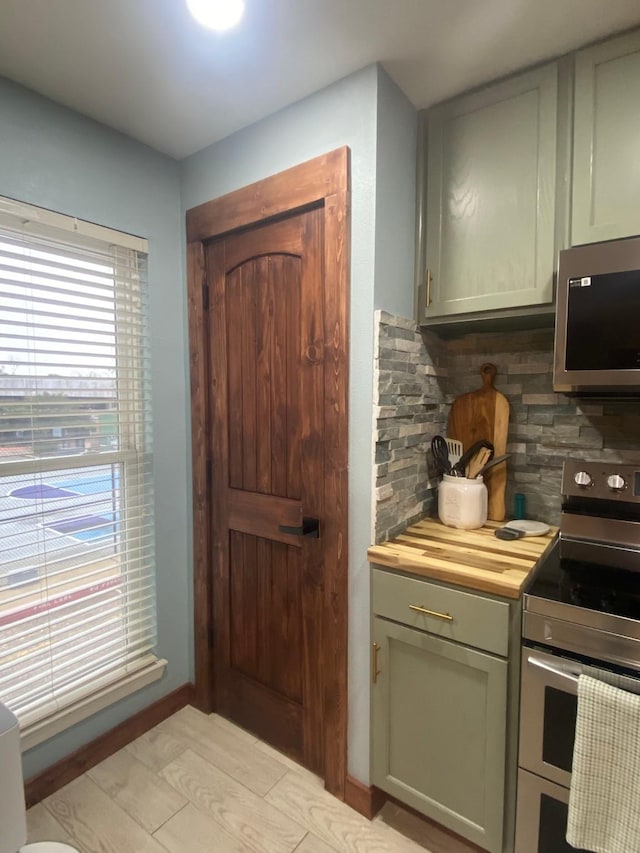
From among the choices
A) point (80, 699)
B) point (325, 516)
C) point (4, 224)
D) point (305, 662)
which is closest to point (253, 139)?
point (4, 224)

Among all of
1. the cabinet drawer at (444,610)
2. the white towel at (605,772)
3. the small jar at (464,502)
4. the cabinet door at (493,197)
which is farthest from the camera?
the small jar at (464,502)

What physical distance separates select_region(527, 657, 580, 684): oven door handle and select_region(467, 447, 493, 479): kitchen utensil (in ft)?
2.36

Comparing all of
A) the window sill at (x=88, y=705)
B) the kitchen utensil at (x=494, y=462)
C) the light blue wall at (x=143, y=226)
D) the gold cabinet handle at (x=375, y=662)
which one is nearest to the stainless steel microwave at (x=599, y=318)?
the kitchen utensil at (x=494, y=462)

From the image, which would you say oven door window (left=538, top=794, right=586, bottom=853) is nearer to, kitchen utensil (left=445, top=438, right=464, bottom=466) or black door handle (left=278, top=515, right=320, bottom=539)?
black door handle (left=278, top=515, right=320, bottom=539)

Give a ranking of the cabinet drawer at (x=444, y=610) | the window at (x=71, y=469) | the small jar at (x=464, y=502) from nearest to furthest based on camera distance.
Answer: the cabinet drawer at (x=444, y=610) → the window at (x=71, y=469) → the small jar at (x=464, y=502)

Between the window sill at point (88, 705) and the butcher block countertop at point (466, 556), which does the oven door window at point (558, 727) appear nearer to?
the butcher block countertop at point (466, 556)

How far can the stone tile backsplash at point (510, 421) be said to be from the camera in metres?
1.51

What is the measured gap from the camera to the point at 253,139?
65.9 inches

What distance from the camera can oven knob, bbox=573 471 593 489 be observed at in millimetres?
1470

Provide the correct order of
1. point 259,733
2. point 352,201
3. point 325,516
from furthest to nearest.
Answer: point 259,733 < point 325,516 < point 352,201

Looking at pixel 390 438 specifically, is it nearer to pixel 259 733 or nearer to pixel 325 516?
pixel 325 516

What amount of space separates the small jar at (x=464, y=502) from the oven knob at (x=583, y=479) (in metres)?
0.30

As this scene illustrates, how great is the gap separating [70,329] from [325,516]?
3.80 ft

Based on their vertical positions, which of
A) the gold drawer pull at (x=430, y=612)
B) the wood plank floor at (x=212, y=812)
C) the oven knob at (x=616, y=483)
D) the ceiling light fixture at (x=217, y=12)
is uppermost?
the ceiling light fixture at (x=217, y=12)
